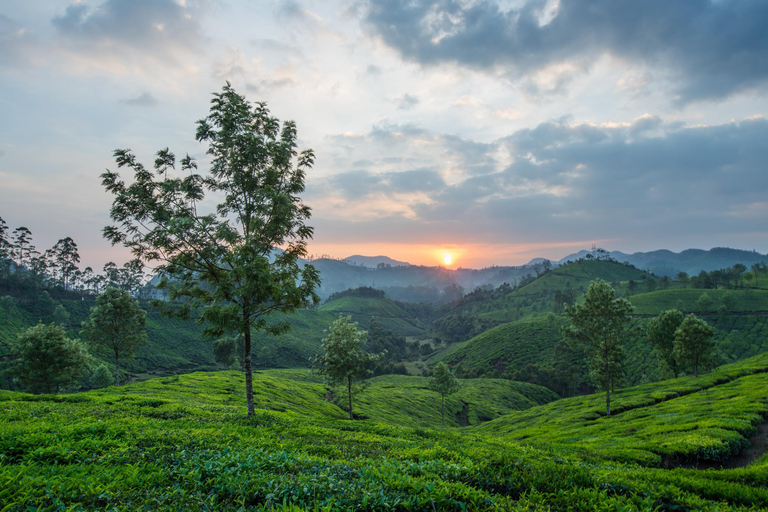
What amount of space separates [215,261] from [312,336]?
180596 mm

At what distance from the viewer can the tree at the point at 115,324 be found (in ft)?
175

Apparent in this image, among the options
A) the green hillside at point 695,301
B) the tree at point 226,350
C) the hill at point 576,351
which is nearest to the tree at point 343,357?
the tree at point 226,350

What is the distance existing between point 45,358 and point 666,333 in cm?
10514

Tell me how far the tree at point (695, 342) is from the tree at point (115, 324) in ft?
305

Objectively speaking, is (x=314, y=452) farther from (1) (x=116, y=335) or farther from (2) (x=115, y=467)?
(1) (x=116, y=335)

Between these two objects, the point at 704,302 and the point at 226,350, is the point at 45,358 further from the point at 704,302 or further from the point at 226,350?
the point at 704,302

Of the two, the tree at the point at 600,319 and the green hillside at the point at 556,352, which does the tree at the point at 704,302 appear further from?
the tree at the point at 600,319

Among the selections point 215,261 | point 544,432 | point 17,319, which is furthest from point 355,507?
point 17,319

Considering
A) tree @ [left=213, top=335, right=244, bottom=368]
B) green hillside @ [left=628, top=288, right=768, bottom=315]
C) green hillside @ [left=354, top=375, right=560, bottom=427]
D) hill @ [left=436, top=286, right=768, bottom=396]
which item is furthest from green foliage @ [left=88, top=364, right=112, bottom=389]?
green hillside @ [left=628, top=288, right=768, bottom=315]

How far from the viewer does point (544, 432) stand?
113ft

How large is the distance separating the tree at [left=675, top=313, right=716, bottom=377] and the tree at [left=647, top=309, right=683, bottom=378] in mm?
7161

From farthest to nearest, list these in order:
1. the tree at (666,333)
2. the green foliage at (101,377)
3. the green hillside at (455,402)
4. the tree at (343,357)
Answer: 1. the tree at (666,333)
2. the green foliage at (101,377)
3. the green hillside at (455,402)
4. the tree at (343,357)

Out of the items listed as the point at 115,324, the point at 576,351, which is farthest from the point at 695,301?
the point at 115,324

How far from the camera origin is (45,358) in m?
46.1
